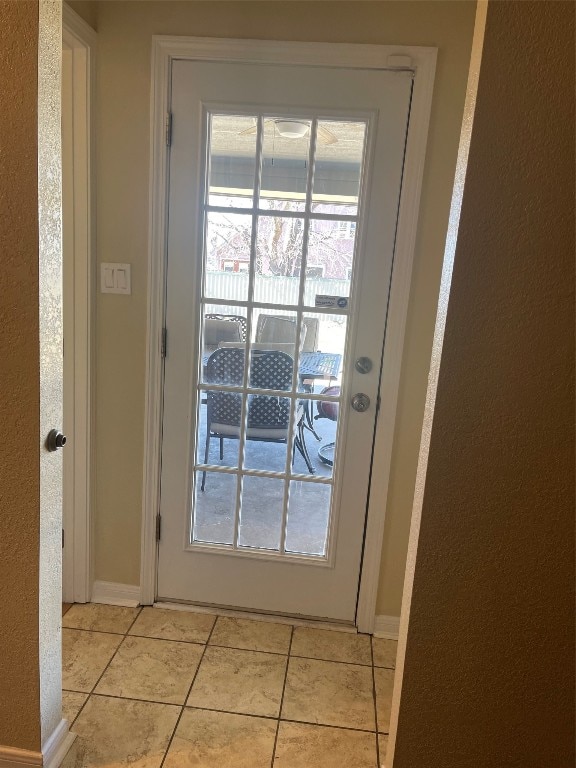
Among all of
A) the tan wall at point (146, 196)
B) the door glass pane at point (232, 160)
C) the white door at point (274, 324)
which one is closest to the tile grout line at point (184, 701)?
the white door at point (274, 324)

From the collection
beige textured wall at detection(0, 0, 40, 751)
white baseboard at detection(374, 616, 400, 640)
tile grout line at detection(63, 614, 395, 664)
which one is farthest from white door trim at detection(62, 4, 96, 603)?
white baseboard at detection(374, 616, 400, 640)

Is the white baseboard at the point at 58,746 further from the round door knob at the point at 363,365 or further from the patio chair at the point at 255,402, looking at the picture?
the round door knob at the point at 363,365

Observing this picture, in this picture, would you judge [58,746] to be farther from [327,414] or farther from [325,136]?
[325,136]

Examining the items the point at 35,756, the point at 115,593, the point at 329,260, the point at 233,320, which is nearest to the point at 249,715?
the point at 35,756

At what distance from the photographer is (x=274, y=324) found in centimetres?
A: 196

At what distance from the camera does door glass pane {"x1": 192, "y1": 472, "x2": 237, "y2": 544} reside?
212 centimetres

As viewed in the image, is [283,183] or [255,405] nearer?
[283,183]

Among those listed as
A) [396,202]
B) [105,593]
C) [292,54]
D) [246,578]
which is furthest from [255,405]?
[292,54]

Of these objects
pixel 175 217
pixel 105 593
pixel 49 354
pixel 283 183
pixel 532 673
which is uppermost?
pixel 283 183

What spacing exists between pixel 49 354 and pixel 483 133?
1016 mm

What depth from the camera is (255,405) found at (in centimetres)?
203

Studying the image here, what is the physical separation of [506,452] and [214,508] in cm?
133

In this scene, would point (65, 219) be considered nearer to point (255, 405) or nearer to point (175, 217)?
point (175, 217)

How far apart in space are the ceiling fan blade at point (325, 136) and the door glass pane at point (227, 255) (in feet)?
1.15
